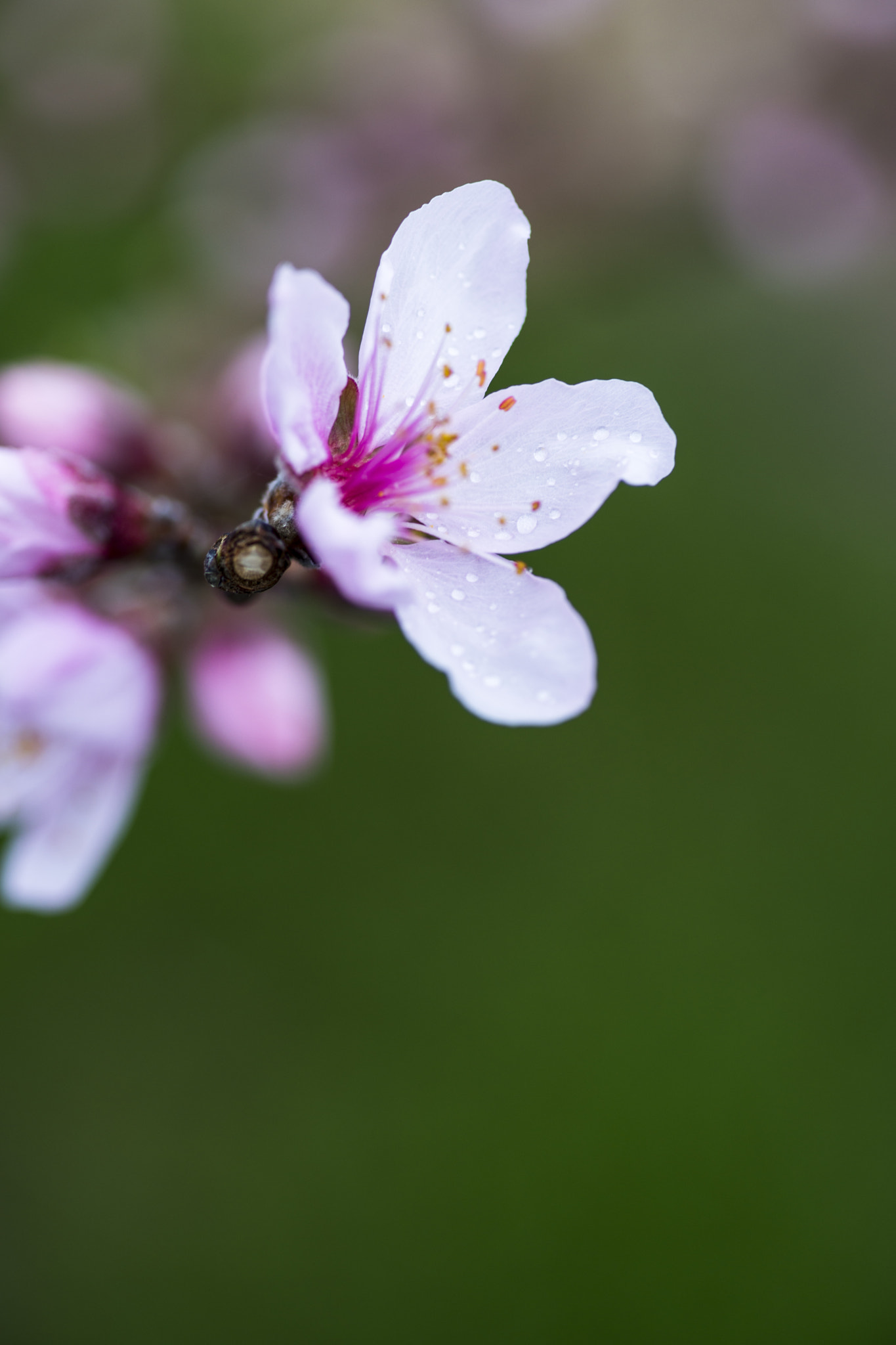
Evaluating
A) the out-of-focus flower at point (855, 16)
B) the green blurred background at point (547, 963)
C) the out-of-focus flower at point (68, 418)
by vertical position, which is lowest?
the green blurred background at point (547, 963)

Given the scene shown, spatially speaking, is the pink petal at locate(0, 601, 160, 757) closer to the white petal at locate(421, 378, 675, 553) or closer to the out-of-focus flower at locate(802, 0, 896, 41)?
the white petal at locate(421, 378, 675, 553)

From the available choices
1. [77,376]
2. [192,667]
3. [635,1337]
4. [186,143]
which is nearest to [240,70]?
[186,143]

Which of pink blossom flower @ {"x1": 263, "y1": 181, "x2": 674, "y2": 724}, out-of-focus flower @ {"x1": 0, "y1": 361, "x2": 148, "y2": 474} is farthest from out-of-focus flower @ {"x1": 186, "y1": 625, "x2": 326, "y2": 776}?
pink blossom flower @ {"x1": 263, "y1": 181, "x2": 674, "y2": 724}

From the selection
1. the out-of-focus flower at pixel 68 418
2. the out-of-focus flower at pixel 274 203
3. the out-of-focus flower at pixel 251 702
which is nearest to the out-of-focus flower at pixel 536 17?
the out-of-focus flower at pixel 274 203

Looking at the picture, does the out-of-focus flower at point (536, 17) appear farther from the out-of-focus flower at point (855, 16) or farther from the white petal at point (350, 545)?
the white petal at point (350, 545)

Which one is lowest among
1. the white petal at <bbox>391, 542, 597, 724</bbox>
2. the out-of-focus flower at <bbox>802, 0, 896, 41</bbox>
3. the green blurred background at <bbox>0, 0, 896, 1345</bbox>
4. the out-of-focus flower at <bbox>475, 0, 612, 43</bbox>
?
the green blurred background at <bbox>0, 0, 896, 1345</bbox>
